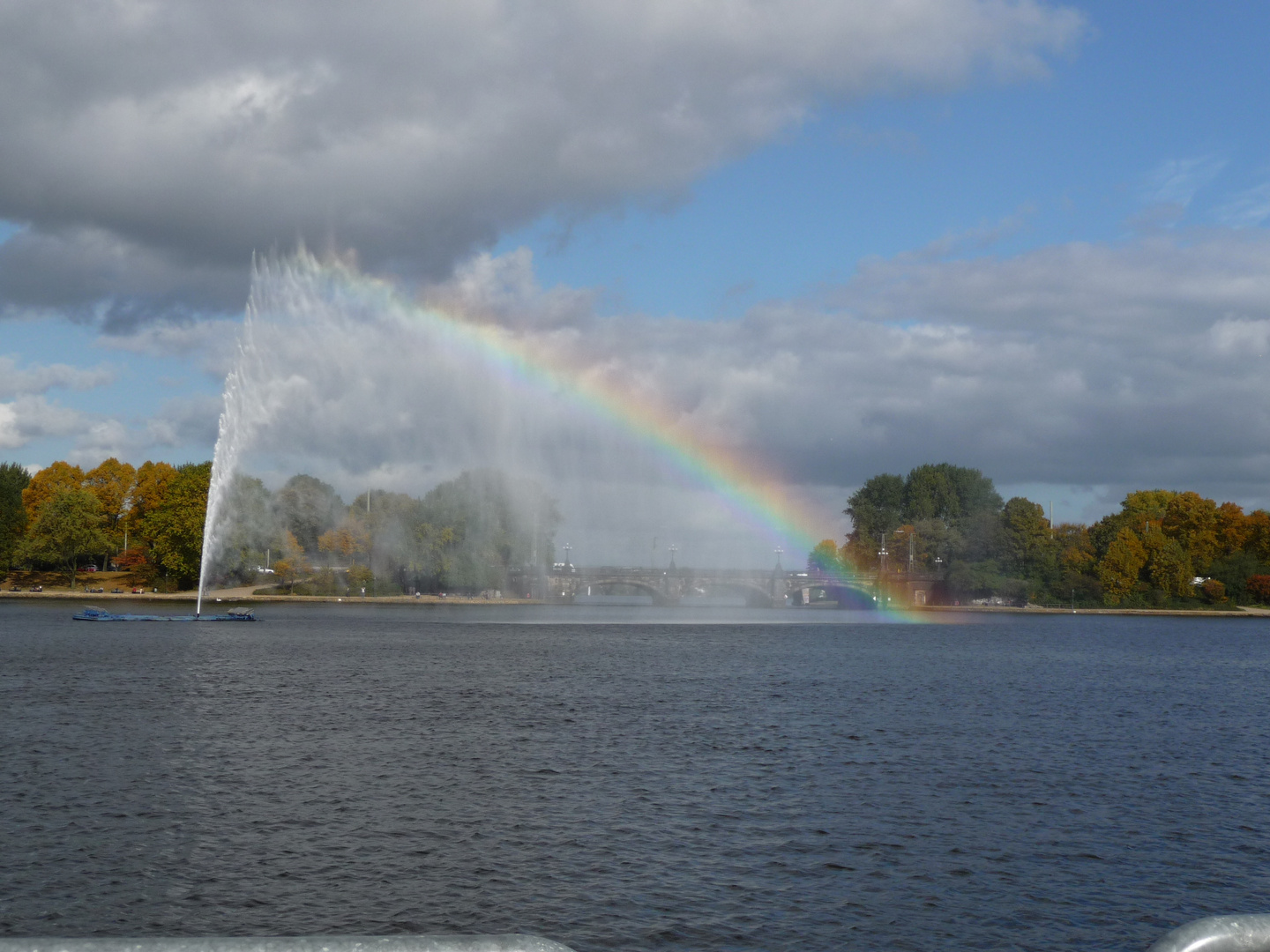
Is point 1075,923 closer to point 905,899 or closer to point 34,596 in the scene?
point 905,899

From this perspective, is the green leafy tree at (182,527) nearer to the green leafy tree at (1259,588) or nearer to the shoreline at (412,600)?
the shoreline at (412,600)

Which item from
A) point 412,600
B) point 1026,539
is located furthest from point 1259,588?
point 412,600

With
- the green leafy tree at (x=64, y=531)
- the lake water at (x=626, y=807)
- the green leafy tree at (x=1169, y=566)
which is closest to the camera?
the lake water at (x=626, y=807)

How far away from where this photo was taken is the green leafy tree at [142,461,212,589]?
495 feet

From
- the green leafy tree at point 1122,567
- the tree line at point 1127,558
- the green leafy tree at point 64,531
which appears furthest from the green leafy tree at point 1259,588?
the green leafy tree at point 64,531

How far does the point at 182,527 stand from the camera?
152 metres

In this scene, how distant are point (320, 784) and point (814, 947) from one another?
1613cm

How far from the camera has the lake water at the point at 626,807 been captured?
63.5ft

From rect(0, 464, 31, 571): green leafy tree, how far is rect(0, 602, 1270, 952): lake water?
118503 mm

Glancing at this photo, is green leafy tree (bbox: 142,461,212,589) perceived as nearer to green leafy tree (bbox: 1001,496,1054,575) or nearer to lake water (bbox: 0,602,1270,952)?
lake water (bbox: 0,602,1270,952)

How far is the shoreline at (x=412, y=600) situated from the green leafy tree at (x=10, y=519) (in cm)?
591

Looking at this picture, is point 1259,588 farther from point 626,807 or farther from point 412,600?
point 626,807

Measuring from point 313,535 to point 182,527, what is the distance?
20688mm

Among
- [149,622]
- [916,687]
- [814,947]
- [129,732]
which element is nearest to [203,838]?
[814,947]
